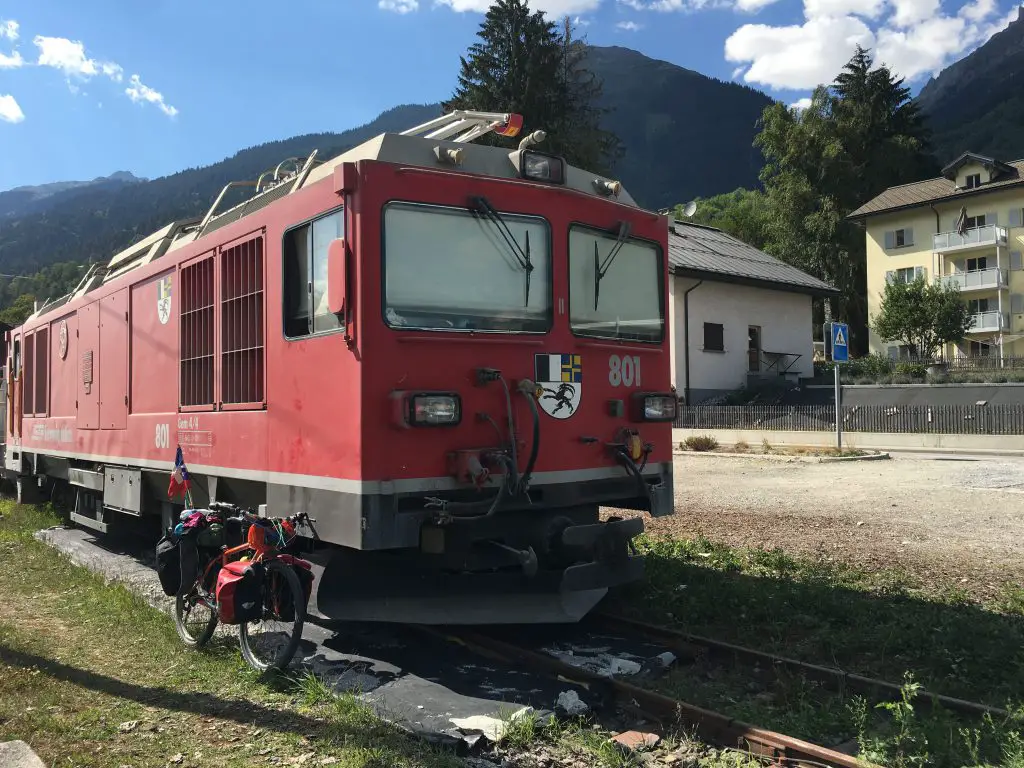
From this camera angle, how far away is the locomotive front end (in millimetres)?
4922

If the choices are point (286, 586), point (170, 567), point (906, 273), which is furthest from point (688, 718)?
point (906, 273)

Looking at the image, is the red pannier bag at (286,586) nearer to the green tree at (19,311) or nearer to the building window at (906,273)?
the building window at (906,273)

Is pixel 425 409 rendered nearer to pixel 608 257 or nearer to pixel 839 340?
pixel 608 257

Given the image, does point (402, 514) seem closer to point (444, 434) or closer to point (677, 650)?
point (444, 434)

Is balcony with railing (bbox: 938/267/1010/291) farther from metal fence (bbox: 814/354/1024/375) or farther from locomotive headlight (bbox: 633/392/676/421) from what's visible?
locomotive headlight (bbox: 633/392/676/421)

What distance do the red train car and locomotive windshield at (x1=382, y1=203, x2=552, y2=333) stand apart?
0.04 ft

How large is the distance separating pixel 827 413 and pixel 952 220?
2690 cm

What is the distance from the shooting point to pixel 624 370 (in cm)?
612

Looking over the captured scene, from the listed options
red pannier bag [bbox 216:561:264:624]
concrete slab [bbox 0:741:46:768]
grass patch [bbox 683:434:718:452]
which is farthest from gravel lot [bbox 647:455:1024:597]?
concrete slab [bbox 0:741:46:768]

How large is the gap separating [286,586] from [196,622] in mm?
1314

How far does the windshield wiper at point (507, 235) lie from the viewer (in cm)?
536

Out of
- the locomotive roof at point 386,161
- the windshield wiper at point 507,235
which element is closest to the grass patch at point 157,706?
the windshield wiper at point 507,235

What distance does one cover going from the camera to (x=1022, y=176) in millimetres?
43062

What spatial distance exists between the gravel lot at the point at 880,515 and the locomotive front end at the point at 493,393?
11.2ft
